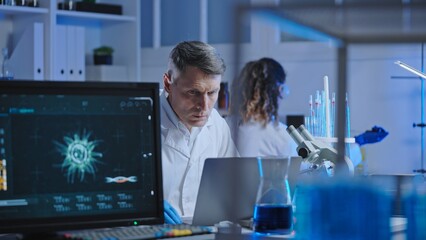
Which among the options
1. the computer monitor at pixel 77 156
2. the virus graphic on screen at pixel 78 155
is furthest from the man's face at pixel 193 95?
the virus graphic on screen at pixel 78 155

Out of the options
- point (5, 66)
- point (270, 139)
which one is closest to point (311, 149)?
point (270, 139)

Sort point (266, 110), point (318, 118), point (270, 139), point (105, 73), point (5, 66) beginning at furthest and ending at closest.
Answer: point (105, 73) < point (5, 66) < point (266, 110) < point (270, 139) < point (318, 118)

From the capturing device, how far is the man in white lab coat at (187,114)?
9.00 ft

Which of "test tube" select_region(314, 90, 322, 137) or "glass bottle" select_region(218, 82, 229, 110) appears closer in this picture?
"test tube" select_region(314, 90, 322, 137)

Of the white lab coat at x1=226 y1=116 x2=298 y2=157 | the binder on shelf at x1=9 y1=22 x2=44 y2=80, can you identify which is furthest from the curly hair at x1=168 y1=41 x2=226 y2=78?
the binder on shelf at x1=9 y1=22 x2=44 y2=80

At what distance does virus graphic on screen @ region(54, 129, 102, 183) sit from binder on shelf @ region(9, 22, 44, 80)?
288cm

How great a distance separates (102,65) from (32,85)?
10.8 ft

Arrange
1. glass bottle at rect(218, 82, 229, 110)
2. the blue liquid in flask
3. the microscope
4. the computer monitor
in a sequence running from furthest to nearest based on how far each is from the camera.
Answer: glass bottle at rect(218, 82, 229, 110)
the microscope
the blue liquid in flask
the computer monitor

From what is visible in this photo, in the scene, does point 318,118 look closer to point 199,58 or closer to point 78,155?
point 199,58

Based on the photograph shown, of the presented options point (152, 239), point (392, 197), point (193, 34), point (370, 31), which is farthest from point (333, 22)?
point (193, 34)

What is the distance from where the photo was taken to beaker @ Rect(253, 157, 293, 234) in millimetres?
1658

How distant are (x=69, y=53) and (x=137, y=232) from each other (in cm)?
312

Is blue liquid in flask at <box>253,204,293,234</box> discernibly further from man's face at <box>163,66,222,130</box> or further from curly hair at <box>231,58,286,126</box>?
curly hair at <box>231,58,286,126</box>

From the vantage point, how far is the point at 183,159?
2793 millimetres
